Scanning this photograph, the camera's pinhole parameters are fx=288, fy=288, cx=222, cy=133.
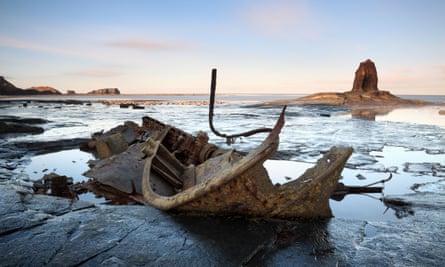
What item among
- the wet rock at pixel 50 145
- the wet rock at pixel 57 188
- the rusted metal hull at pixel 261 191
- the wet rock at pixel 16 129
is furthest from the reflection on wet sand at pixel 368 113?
the wet rock at pixel 57 188

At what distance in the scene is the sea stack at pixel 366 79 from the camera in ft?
234

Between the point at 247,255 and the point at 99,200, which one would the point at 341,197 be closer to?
the point at 247,255

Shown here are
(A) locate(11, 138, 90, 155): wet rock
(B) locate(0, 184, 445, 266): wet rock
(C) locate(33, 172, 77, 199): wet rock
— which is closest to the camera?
(B) locate(0, 184, 445, 266): wet rock

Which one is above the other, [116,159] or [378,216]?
[116,159]

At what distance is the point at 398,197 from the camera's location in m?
5.58

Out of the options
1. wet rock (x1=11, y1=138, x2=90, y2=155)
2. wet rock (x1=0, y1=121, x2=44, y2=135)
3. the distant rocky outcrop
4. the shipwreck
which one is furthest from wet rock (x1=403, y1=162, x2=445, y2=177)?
the distant rocky outcrop

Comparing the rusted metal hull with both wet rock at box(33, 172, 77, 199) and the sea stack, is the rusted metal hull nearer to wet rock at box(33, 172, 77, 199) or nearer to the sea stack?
wet rock at box(33, 172, 77, 199)

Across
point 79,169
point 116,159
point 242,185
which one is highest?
point 242,185

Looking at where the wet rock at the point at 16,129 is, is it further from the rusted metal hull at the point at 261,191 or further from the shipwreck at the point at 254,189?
the rusted metal hull at the point at 261,191

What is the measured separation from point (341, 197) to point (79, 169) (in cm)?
706

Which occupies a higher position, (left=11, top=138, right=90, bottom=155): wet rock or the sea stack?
the sea stack

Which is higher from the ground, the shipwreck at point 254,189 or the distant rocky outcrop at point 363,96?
the distant rocky outcrop at point 363,96

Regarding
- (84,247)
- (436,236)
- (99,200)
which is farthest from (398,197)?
(99,200)

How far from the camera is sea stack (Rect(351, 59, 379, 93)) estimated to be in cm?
7131
